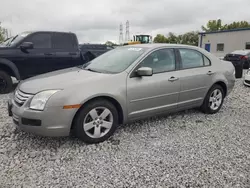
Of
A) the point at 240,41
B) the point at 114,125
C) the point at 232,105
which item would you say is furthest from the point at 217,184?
the point at 240,41

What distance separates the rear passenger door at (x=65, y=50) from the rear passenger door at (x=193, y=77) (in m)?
3.82

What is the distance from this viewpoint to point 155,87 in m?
3.75

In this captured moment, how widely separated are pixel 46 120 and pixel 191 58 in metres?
2.95

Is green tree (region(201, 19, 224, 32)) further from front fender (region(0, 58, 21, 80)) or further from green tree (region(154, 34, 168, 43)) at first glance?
Result: front fender (region(0, 58, 21, 80))

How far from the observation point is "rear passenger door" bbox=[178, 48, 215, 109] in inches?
165

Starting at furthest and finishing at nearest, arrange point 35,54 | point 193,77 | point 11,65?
point 35,54
point 11,65
point 193,77

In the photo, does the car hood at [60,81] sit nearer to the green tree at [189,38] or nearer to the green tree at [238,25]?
the green tree at [189,38]

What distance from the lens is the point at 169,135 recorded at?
12.2 feet

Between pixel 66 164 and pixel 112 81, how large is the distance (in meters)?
1.33

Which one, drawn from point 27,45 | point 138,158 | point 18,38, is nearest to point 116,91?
point 138,158

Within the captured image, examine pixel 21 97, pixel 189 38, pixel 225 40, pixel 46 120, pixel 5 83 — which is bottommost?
pixel 46 120

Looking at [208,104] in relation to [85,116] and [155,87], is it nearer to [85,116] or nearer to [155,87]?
[155,87]

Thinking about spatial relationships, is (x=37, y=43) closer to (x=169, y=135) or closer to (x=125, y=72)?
(x=125, y=72)

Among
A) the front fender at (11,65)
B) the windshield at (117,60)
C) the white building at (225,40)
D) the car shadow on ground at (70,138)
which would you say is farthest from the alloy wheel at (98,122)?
the white building at (225,40)
